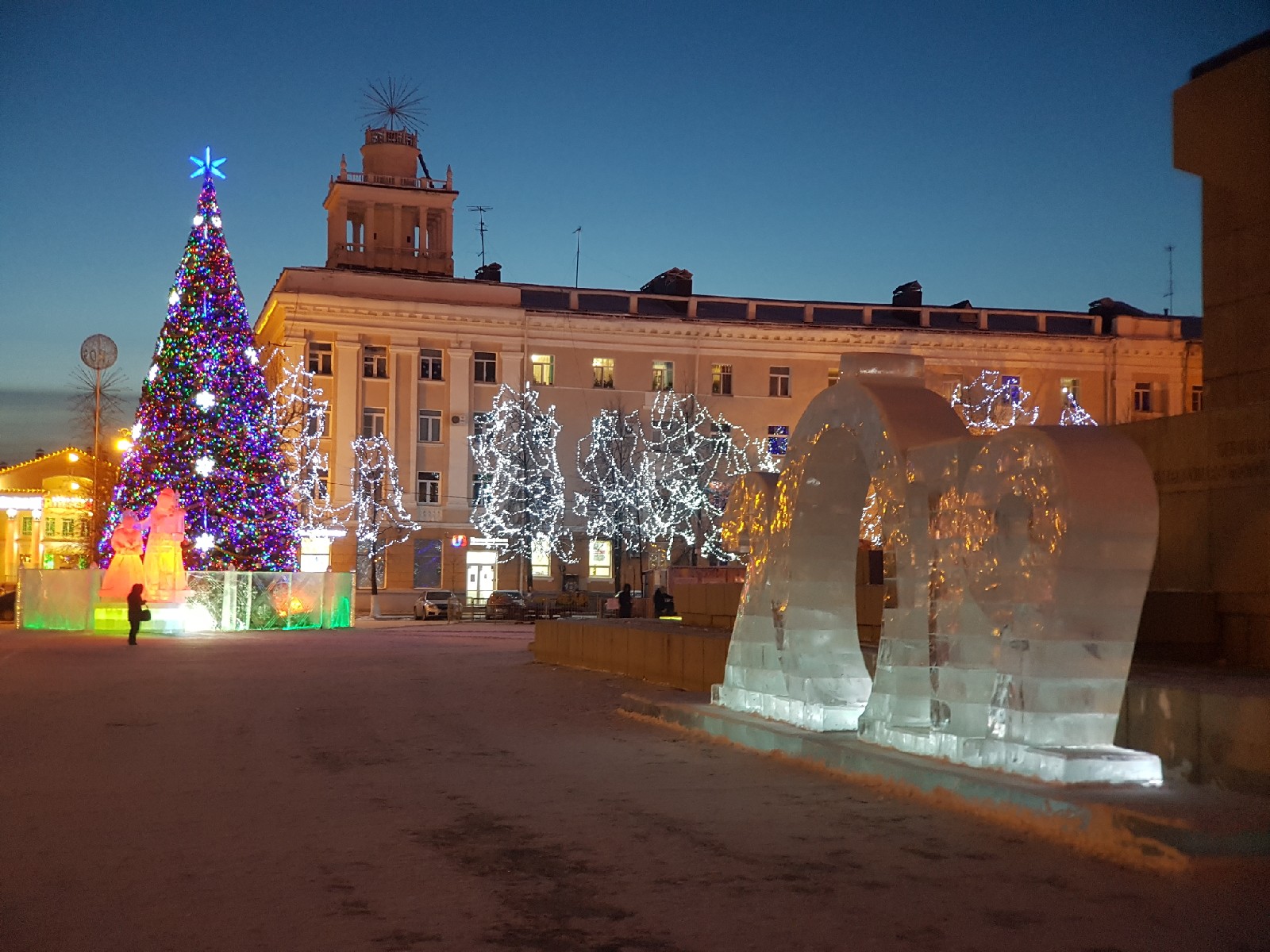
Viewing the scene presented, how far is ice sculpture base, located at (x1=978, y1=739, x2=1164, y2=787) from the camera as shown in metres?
8.66

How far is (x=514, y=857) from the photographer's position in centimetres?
821

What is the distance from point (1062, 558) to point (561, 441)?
168ft

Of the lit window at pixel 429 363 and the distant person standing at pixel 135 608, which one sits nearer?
the distant person standing at pixel 135 608

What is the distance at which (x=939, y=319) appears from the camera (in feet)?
209

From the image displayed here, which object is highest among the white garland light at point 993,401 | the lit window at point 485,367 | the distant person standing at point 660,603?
the lit window at point 485,367

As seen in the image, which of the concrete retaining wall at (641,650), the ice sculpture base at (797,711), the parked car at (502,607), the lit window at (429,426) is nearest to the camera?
the ice sculpture base at (797,711)

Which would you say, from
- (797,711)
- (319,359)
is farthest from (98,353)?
(797,711)

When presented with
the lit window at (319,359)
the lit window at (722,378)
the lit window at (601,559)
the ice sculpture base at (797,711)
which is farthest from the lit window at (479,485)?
the ice sculpture base at (797,711)

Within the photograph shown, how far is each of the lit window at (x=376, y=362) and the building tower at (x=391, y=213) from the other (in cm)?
427

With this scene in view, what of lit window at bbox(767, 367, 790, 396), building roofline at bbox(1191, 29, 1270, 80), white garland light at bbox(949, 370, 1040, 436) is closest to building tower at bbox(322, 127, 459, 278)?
lit window at bbox(767, 367, 790, 396)

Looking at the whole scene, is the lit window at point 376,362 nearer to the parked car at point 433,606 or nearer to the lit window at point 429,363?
the lit window at point 429,363

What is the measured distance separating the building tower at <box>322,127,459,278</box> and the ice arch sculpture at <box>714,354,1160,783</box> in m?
48.9

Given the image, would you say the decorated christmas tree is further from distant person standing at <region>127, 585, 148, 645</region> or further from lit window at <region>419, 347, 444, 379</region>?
lit window at <region>419, 347, 444, 379</region>

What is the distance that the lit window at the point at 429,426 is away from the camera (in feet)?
192
